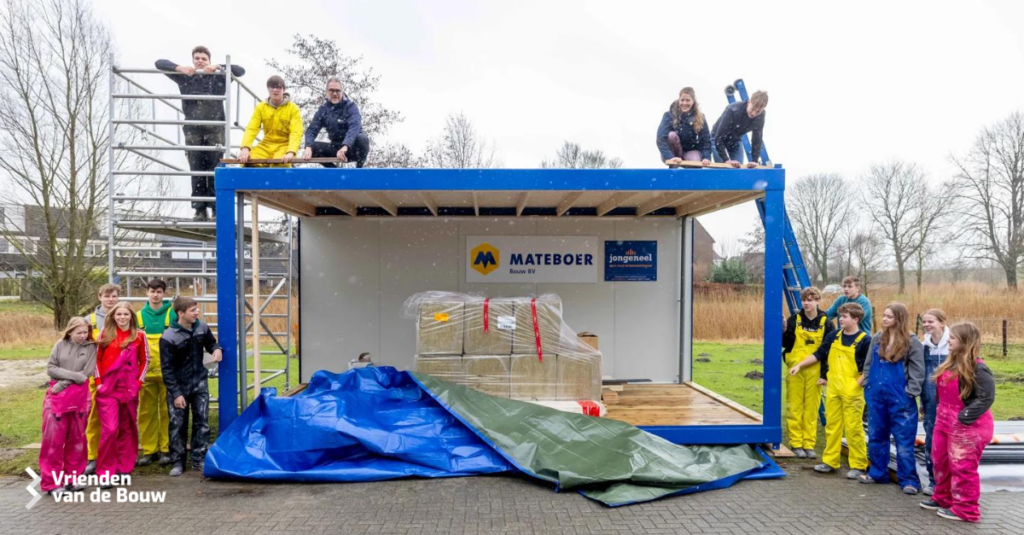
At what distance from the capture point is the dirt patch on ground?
1047cm

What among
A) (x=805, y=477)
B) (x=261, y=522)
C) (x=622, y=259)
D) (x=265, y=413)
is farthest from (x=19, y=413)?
(x=805, y=477)

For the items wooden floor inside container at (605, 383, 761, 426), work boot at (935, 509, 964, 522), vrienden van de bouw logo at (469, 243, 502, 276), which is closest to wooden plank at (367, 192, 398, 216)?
vrienden van de bouw logo at (469, 243, 502, 276)

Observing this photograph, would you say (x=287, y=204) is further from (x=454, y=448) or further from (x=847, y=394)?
(x=847, y=394)

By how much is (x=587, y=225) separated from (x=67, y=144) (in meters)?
15.6

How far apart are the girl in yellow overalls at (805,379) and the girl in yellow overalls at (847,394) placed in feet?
1.13

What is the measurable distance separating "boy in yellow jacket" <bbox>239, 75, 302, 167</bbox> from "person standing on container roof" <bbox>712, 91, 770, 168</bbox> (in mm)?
4796

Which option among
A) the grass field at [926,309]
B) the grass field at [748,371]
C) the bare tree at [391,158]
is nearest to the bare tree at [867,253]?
the grass field at [926,309]

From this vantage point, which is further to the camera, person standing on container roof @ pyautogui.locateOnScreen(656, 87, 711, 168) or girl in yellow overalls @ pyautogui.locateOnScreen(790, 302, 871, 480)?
person standing on container roof @ pyautogui.locateOnScreen(656, 87, 711, 168)

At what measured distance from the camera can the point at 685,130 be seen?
6941 millimetres

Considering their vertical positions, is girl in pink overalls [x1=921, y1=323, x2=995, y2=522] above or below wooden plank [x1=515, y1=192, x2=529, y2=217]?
below

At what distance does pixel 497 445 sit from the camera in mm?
5375

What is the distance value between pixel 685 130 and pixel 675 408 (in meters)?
3.27

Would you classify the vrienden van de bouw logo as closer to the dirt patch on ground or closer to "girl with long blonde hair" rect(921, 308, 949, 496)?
"girl with long blonde hair" rect(921, 308, 949, 496)

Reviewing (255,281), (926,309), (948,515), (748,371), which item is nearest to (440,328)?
(255,281)
